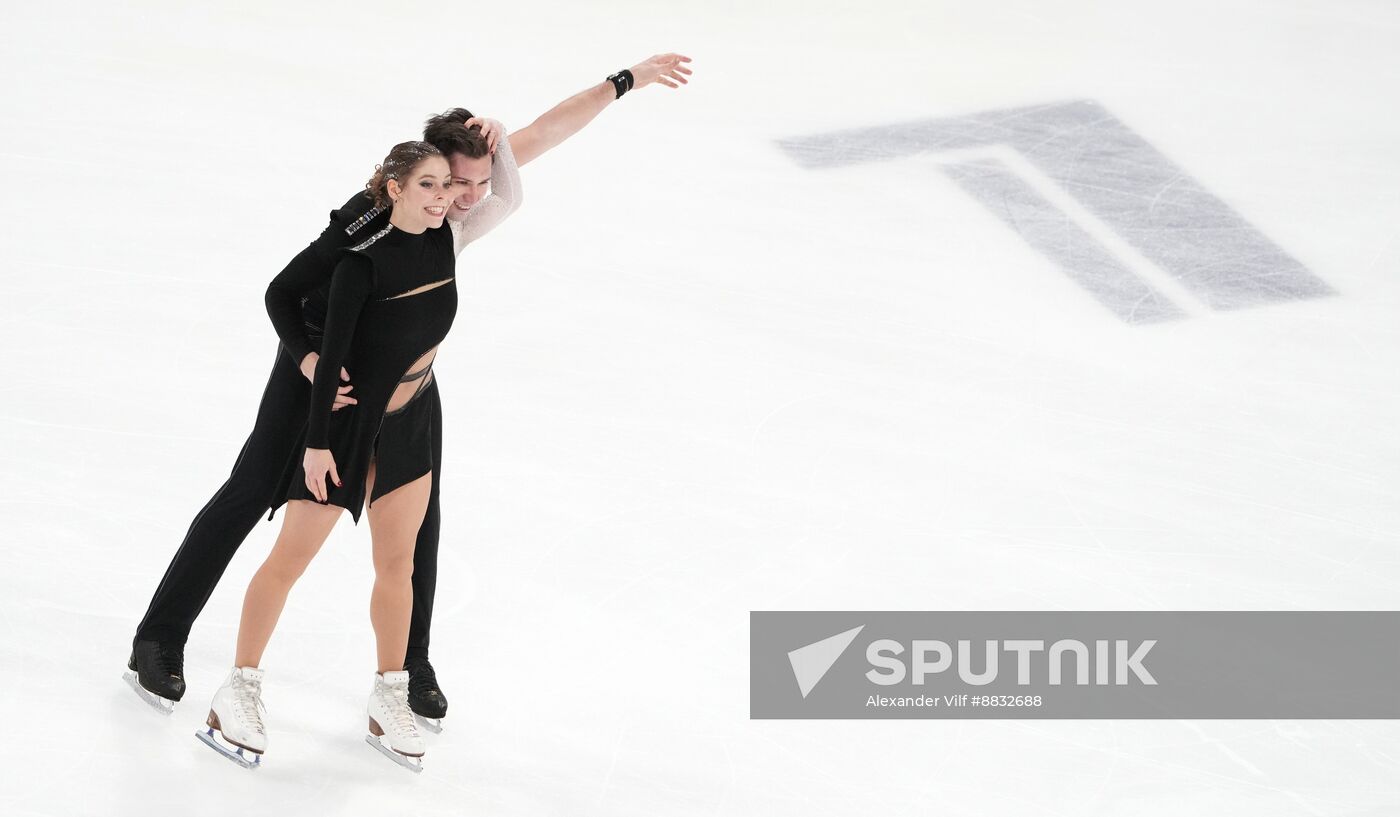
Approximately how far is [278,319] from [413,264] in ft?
0.80

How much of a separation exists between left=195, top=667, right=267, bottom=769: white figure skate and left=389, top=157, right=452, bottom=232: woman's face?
911mm

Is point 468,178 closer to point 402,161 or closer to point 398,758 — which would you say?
point 402,161

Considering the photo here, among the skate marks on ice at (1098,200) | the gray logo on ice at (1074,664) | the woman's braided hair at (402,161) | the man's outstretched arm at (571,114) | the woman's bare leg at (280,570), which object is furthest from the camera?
the skate marks on ice at (1098,200)

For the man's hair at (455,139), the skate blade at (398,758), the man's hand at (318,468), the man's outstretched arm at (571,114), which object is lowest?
the skate blade at (398,758)

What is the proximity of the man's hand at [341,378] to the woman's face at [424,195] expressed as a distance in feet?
0.87

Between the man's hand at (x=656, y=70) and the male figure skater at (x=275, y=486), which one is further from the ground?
the man's hand at (x=656, y=70)

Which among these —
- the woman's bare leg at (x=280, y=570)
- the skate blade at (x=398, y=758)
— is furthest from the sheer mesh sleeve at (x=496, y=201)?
the skate blade at (x=398, y=758)

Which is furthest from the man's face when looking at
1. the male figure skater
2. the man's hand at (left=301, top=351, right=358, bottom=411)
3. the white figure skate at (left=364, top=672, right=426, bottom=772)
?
the white figure skate at (left=364, top=672, right=426, bottom=772)

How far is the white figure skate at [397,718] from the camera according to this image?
3.29m

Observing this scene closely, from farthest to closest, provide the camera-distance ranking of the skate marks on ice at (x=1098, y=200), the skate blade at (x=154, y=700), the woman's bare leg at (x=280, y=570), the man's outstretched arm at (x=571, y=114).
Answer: the skate marks on ice at (x=1098, y=200)
the skate blade at (x=154, y=700)
the man's outstretched arm at (x=571, y=114)
the woman's bare leg at (x=280, y=570)

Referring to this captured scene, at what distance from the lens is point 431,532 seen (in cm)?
332

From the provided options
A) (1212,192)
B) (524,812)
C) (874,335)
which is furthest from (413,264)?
(1212,192)

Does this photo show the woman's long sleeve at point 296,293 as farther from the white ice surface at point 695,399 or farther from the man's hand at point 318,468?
the white ice surface at point 695,399

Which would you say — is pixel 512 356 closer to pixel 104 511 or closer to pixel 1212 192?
pixel 104 511
